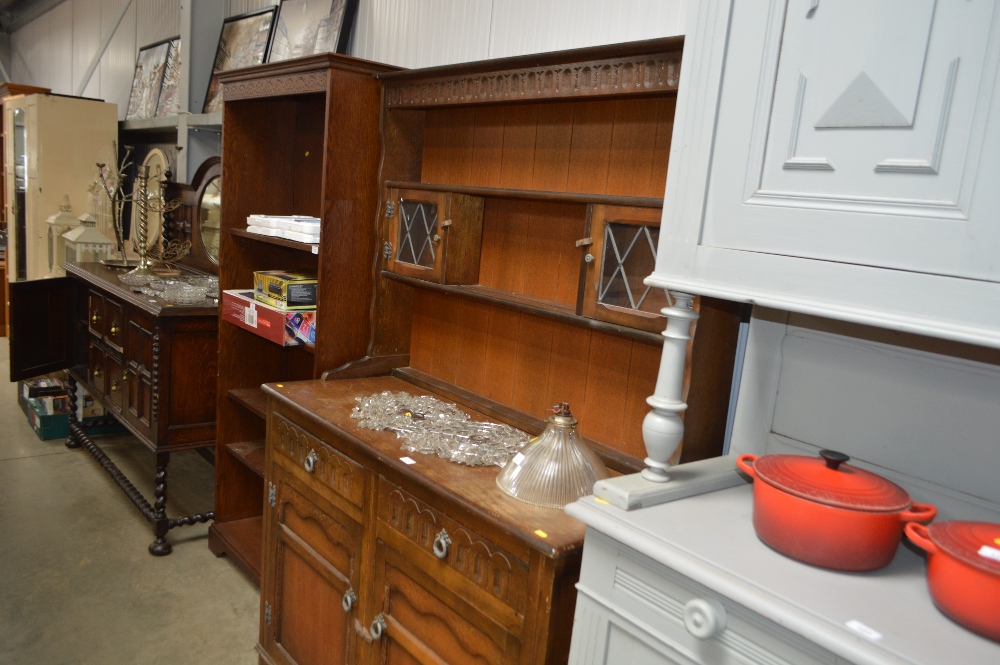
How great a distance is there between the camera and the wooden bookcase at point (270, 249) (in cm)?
250

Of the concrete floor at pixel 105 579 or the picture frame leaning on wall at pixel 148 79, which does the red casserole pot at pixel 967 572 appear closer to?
the concrete floor at pixel 105 579

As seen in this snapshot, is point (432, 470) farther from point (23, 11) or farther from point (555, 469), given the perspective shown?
point (23, 11)

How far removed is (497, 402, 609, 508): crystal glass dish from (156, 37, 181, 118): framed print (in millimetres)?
4232

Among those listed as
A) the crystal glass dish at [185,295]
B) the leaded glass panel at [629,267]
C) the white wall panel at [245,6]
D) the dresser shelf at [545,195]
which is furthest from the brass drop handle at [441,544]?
the white wall panel at [245,6]

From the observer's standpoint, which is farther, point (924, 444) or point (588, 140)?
point (588, 140)

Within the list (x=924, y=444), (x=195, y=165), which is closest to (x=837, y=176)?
(x=924, y=444)

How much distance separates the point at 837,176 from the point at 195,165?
14.0ft

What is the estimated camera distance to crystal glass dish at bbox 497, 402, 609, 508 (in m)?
1.64

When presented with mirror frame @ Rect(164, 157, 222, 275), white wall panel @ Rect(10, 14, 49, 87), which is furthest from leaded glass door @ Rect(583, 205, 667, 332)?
white wall panel @ Rect(10, 14, 49, 87)

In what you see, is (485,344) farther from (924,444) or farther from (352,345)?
(924,444)

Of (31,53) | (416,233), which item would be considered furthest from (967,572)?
(31,53)

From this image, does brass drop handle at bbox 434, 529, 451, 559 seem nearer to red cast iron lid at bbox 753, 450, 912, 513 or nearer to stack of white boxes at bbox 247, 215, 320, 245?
red cast iron lid at bbox 753, 450, 912, 513

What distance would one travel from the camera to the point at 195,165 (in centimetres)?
455

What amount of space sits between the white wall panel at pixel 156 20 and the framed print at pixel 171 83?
119mm
